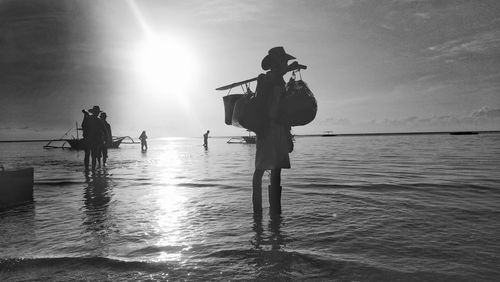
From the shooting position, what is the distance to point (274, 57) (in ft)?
14.7

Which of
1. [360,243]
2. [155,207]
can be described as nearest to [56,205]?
[155,207]

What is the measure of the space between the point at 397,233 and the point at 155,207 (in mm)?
3765

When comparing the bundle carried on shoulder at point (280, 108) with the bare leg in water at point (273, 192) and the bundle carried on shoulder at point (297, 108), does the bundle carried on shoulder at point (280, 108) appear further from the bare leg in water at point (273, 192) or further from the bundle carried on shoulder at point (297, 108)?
the bare leg in water at point (273, 192)

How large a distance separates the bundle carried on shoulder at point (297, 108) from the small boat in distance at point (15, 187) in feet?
15.2

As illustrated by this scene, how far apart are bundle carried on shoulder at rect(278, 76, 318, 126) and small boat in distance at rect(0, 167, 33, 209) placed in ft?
15.2

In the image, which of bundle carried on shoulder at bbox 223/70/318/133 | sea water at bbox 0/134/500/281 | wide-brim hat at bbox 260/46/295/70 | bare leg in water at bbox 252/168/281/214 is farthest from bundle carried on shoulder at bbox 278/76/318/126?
sea water at bbox 0/134/500/281

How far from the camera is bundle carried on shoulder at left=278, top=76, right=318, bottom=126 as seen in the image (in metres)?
4.26

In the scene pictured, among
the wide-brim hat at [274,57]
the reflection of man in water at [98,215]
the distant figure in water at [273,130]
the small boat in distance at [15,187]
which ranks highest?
the wide-brim hat at [274,57]

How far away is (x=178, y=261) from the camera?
2.70 metres

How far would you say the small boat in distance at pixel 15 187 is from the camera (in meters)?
5.07

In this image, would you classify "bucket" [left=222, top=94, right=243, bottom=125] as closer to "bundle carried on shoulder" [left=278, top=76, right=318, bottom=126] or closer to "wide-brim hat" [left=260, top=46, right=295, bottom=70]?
"wide-brim hat" [left=260, top=46, right=295, bottom=70]

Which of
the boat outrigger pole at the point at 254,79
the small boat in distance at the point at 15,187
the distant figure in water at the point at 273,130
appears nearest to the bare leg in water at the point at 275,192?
the distant figure in water at the point at 273,130

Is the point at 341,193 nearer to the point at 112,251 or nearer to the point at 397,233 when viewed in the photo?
the point at 397,233

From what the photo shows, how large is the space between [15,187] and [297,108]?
5.07 metres
